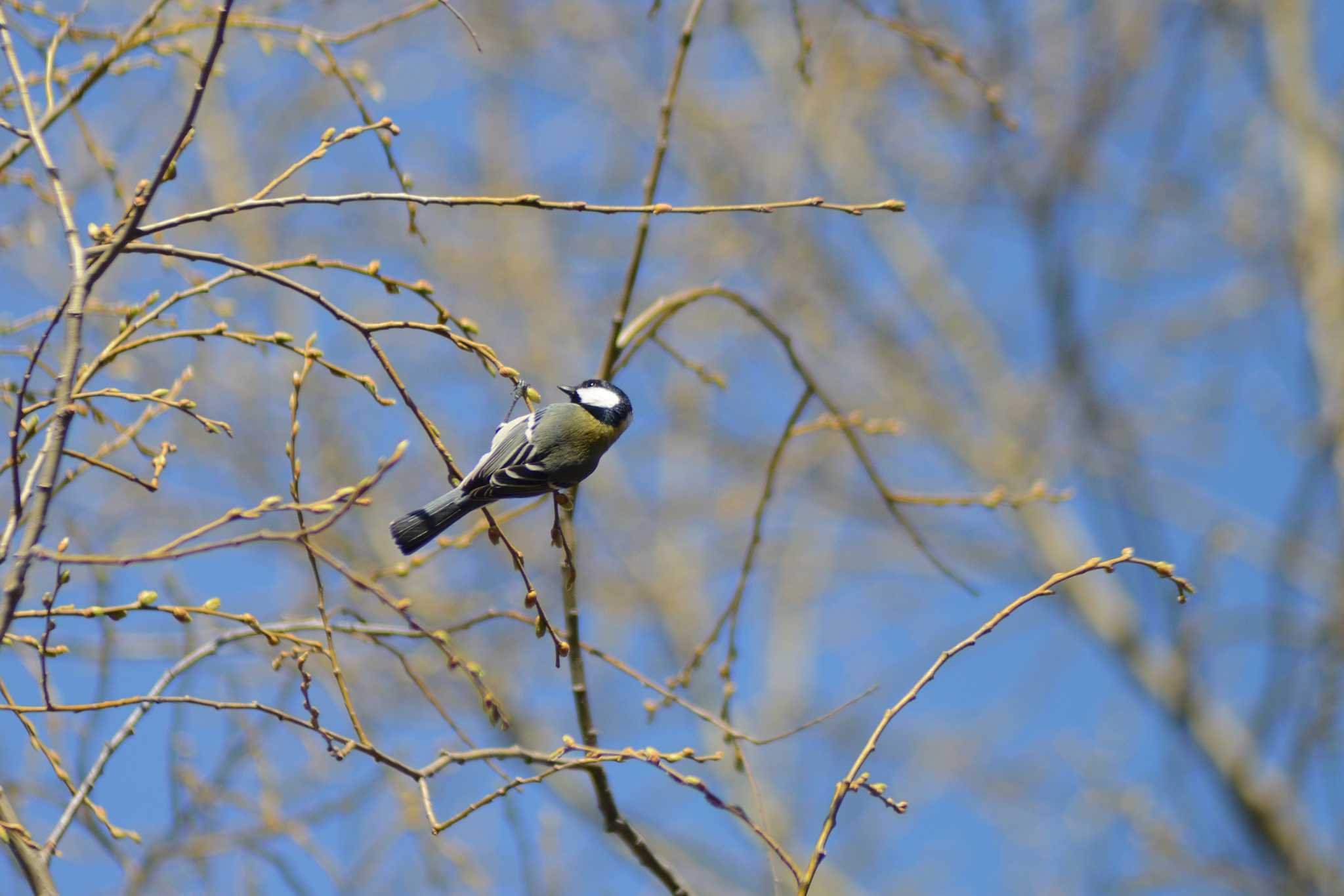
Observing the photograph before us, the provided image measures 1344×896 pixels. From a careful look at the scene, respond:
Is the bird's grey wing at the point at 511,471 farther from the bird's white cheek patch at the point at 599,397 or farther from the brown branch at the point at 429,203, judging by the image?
the brown branch at the point at 429,203

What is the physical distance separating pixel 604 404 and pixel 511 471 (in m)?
0.45

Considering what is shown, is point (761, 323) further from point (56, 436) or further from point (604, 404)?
point (56, 436)

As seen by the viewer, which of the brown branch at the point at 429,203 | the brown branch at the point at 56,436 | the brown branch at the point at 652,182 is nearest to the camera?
the brown branch at the point at 56,436

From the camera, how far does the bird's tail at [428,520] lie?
2.71 meters

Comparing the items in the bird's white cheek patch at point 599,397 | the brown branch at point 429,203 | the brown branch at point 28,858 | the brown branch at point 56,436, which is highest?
the bird's white cheek patch at point 599,397

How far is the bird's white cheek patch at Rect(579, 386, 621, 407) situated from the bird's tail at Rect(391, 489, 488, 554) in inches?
18.9

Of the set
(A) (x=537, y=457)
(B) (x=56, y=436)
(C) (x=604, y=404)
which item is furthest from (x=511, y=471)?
(B) (x=56, y=436)

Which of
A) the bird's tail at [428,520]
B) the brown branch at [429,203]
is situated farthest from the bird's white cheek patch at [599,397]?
the brown branch at [429,203]

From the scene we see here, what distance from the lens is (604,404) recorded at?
10.3ft

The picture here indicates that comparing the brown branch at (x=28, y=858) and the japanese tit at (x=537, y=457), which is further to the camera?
the japanese tit at (x=537, y=457)

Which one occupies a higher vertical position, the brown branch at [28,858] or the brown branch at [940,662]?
the brown branch at [940,662]

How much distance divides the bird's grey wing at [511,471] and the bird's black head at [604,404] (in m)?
0.21

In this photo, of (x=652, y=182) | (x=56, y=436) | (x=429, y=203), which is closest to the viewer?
(x=56, y=436)

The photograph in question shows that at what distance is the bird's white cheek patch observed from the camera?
10.1 feet
